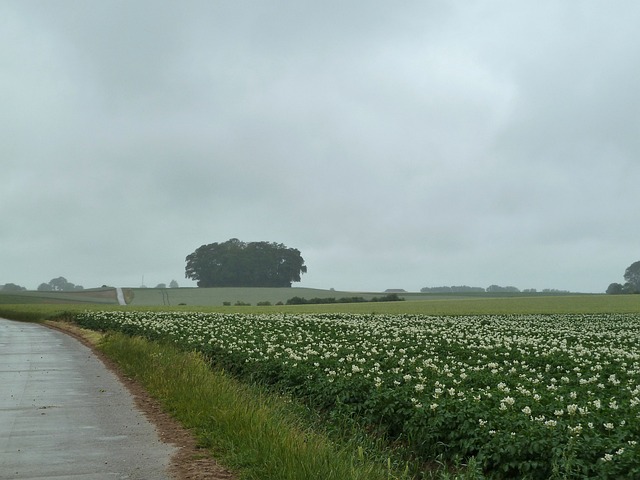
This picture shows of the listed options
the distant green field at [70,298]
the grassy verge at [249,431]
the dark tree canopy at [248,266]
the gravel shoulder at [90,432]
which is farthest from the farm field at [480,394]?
the dark tree canopy at [248,266]

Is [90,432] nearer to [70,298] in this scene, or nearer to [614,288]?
[70,298]

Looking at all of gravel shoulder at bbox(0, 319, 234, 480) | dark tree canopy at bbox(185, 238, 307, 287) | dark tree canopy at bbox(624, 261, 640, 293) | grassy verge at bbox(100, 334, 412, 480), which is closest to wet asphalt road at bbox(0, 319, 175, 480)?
gravel shoulder at bbox(0, 319, 234, 480)

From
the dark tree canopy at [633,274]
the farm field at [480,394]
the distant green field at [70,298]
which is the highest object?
the dark tree canopy at [633,274]

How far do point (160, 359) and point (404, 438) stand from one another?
23.2 ft

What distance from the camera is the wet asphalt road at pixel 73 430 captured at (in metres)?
7.05

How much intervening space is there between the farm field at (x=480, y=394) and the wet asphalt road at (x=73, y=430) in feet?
9.79

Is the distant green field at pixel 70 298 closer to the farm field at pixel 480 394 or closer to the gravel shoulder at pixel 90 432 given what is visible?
the farm field at pixel 480 394

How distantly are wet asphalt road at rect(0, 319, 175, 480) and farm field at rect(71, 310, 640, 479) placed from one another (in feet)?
9.79

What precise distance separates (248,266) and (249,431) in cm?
13055

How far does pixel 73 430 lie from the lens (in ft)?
29.8

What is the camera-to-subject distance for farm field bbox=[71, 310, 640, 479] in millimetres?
6816

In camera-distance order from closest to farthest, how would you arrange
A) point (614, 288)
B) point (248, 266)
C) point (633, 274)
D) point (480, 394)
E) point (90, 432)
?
point (90, 432) → point (480, 394) → point (614, 288) → point (248, 266) → point (633, 274)

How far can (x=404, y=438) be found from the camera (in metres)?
9.09

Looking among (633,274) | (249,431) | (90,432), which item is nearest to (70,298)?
(90,432)
